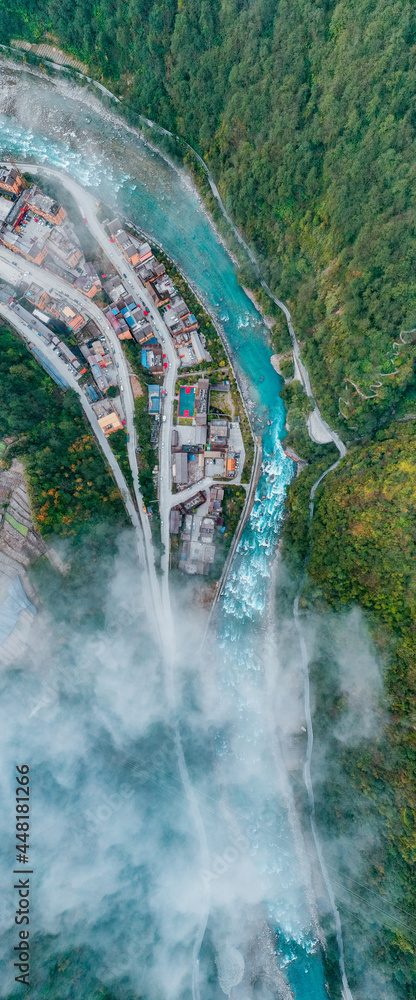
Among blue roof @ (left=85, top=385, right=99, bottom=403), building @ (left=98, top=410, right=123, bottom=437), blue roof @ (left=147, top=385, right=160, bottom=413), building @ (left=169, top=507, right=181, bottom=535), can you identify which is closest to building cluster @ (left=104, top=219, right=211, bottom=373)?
blue roof @ (left=147, top=385, right=160, bottom=413)

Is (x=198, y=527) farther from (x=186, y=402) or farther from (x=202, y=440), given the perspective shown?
(x=186, y=402)

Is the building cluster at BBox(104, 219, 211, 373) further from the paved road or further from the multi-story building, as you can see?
the multi-story building

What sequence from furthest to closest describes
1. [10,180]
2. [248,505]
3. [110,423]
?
[248,505] → [10,180] → [110,423]

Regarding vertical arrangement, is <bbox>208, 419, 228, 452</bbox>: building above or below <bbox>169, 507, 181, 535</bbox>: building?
above

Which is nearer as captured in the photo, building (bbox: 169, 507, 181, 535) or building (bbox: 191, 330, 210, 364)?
building (bbox: 169, 507, 181, 535)

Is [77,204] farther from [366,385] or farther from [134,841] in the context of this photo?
[134,841]

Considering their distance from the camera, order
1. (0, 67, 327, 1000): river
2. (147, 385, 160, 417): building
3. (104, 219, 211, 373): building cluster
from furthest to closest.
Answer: (104, 219, 211, 373): building cluster → (147, 385, 160, 417): building → (0, 67, 327, 1000): river

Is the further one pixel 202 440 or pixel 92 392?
pixel 202 440

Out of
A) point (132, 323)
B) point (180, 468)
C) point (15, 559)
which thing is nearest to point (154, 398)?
point (180, 468)

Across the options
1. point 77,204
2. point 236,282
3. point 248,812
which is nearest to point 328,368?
point 236,282
